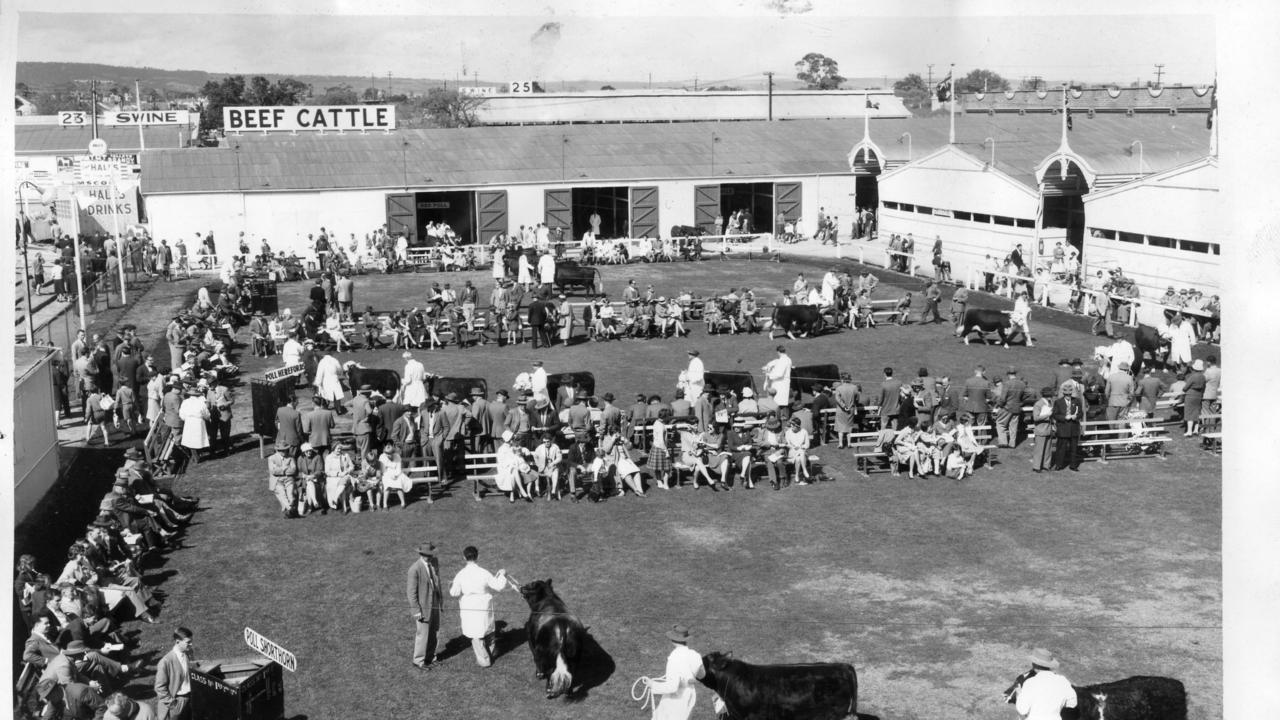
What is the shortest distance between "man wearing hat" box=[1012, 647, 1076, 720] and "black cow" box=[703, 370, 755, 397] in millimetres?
11455

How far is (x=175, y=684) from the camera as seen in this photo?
35.7 feet

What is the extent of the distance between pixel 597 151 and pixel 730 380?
2707 cm

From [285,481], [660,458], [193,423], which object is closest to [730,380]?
[660,458]

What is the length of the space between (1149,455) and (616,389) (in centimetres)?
913

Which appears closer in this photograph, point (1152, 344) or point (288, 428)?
point (288, 428)

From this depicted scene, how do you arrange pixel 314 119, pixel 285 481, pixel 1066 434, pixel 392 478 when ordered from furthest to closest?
pixel 314 119
pixel 1066 434
pixel 392 478
pixel 285 481

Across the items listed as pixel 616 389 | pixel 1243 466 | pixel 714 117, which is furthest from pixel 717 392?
pixel 714 117

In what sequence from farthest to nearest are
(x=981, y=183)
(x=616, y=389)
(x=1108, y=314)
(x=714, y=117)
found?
(x=714, y=117), (x=981, y=183), (x=1108, y=314), (x=616, y=389)

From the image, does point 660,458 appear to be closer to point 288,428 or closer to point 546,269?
point 288,428

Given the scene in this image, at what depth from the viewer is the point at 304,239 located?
42.0m

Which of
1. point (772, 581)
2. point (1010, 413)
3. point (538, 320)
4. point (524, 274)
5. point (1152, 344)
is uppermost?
point (524, 274)

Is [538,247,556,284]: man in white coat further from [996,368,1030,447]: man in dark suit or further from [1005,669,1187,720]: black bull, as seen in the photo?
[1005,669,1187,720]: black bull

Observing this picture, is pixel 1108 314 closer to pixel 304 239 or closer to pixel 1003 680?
pixel 1003 680

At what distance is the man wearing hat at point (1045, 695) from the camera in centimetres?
973
